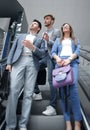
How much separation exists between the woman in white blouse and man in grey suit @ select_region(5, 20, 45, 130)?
252 mm

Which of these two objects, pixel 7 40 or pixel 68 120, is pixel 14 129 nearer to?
pixel 68 120

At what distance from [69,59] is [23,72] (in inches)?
24.9

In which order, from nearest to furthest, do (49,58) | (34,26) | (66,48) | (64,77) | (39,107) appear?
1. (64,77)
2. (66,48)
3. (34,26)
4. (49,58)
5. (39,107)

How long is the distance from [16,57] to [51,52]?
479mm

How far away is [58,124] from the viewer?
322cm

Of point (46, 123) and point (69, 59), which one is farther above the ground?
point (69, 59)

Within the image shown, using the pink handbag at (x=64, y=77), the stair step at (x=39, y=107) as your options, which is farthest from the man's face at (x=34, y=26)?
the stair step at (x=39, y=107)

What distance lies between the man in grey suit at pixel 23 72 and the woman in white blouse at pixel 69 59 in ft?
0.83

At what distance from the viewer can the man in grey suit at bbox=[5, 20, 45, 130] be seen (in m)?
3.06

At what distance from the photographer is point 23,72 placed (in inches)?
127

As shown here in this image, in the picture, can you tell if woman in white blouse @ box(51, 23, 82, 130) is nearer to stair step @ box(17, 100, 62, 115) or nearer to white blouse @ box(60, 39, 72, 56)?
white blouse @ box(60, 39, 72, 56)

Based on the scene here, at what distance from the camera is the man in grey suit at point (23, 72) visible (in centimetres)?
306

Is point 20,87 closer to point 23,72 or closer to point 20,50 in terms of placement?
point 23,72

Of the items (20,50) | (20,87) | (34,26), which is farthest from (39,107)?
(34,26)
